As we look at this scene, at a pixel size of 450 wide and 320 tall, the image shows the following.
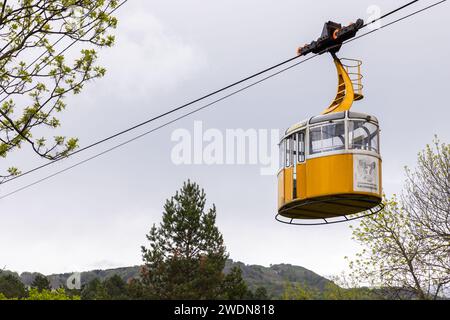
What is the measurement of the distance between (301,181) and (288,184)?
47 centimetres

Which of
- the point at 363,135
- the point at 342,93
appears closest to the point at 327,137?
the point at 363,135

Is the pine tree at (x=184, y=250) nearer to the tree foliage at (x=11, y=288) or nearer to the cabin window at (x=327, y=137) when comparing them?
the tree foliage at (x=11, y=288)

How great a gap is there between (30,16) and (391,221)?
20.3m

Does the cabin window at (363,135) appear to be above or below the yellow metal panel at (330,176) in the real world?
above

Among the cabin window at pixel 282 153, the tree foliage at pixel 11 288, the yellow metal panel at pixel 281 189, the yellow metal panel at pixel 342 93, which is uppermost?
the yellow metal panel at pixel 342 93

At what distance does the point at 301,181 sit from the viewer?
16.2 metres

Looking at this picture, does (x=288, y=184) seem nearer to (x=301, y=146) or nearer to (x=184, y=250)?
(x=301, y=146)

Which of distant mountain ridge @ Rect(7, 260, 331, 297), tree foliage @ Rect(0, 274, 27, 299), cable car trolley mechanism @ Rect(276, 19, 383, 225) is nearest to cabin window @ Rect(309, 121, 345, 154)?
cable car trolley mechanism @ Rect(276, 19, 383, 225)

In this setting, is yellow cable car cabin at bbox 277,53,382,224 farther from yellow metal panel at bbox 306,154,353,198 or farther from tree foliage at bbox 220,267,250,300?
tree foliage at bbox 220,267,250,300

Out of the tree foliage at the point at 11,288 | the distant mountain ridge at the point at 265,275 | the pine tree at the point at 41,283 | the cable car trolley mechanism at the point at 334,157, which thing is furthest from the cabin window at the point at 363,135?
the distant mountain ridge at the point at 265,275

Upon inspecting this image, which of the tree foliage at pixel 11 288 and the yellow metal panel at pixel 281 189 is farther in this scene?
the tree foliage at pixel 11 288

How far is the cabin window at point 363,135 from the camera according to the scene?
15750 mm

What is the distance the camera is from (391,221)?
1240 inches
